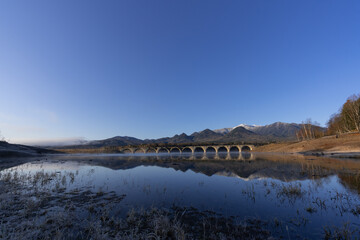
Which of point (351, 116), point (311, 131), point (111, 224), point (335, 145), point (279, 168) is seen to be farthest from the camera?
point (311, 131)

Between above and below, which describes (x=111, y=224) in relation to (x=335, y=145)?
below

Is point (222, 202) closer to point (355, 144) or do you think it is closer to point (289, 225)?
point (289, 225)

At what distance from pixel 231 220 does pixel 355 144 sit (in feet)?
213

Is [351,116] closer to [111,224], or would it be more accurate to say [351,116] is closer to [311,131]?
[311,131]

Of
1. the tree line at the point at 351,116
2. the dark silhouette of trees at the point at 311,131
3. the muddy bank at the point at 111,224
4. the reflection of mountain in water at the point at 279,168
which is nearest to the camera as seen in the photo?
the muddy bank at the point at 111,224

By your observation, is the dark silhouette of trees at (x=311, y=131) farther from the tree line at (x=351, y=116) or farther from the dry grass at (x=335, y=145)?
the dry grass at (x=335, y=145)

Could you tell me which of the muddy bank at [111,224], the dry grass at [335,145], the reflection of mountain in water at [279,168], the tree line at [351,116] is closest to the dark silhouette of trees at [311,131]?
the tree line at [351,116]

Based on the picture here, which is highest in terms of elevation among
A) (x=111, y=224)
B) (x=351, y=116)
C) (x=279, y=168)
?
(x=351, y=116)

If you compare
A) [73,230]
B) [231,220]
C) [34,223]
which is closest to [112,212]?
[73,230]

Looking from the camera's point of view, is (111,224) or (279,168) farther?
(279,168)

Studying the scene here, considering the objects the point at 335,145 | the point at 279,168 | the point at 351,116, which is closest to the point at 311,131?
the point at 351,116

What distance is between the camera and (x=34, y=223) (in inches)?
308

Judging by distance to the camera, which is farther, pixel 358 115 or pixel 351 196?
pixel 358 115

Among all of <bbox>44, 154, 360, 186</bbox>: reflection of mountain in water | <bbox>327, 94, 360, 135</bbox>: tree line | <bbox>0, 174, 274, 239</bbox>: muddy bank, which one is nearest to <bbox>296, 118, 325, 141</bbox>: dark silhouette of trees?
<bbox>327, 94, 360, 135</bbox>: tree line
